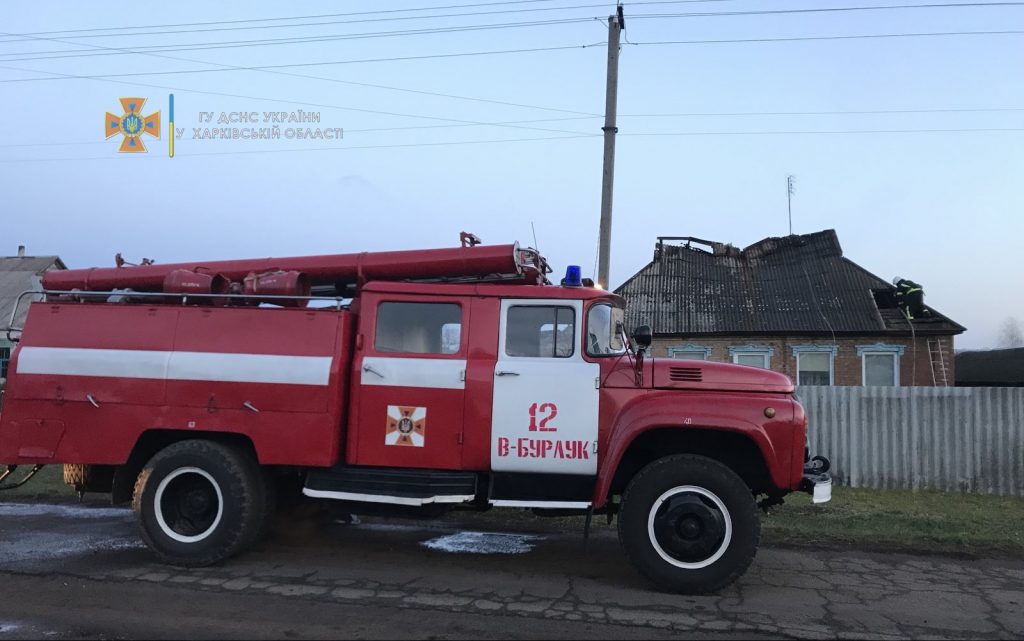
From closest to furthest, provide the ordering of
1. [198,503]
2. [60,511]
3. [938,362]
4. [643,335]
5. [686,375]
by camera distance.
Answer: [643,335] < [686,375] < [198,503] < [60,511] < [938,362]

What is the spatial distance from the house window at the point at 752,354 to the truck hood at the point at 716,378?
15442 mm

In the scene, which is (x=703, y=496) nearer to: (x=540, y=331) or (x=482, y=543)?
(x=540, y=331)

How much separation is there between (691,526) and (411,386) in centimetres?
260

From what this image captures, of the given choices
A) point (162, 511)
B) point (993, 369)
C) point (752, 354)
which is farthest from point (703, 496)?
point (993, 369)

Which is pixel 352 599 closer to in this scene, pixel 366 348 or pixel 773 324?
pixel 366 348

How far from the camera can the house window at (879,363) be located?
801 inches

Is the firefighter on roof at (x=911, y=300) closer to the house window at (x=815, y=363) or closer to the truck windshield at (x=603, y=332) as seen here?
the house window at (x=815, y=363)

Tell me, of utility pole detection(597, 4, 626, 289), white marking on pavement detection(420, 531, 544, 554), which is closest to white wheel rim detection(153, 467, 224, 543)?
white marking on pavement detection(420, 531, 544, 554)

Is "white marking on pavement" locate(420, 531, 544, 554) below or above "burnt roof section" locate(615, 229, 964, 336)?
below

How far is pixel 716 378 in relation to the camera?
6160 millimetres

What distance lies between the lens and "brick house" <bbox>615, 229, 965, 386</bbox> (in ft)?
66.6

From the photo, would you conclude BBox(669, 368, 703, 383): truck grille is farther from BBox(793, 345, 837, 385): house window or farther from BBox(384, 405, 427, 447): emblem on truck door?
BBox(793, 345, 837, 385): house window

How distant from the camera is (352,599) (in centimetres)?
564

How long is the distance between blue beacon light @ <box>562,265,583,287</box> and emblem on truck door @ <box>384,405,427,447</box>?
5.56 ft
